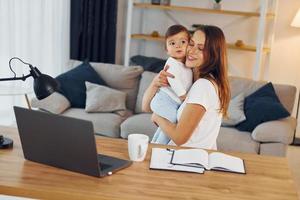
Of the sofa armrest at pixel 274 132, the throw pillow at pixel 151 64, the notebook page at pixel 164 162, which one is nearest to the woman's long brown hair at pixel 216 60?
the notebook page at pixel 164 162

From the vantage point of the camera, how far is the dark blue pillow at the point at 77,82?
4.20 meters

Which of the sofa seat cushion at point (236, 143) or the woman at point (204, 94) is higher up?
the woman at point (204, 94)

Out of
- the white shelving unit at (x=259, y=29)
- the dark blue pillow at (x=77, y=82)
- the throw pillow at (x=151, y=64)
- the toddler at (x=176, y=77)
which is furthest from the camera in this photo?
the white shelving unit at (x=259, y=29)

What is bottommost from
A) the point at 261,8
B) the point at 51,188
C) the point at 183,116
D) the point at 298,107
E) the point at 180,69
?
the point at 298,107

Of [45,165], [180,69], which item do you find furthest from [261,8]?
[45,165]

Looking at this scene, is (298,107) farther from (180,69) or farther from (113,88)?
(180,69)

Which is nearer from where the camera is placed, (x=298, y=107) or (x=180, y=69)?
(x=180, y=69)

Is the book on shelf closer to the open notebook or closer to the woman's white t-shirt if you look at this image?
the open notebook

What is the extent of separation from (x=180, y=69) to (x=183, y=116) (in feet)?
0.84

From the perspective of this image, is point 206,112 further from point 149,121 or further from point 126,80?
point 126,80

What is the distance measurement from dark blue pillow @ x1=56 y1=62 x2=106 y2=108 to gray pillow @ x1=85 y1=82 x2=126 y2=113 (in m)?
0.07

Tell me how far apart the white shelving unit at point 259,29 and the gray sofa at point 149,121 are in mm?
960

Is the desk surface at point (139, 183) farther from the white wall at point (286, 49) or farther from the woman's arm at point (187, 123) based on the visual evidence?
the white wall at point (286, 49)

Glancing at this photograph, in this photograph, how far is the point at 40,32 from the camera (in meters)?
4.78
